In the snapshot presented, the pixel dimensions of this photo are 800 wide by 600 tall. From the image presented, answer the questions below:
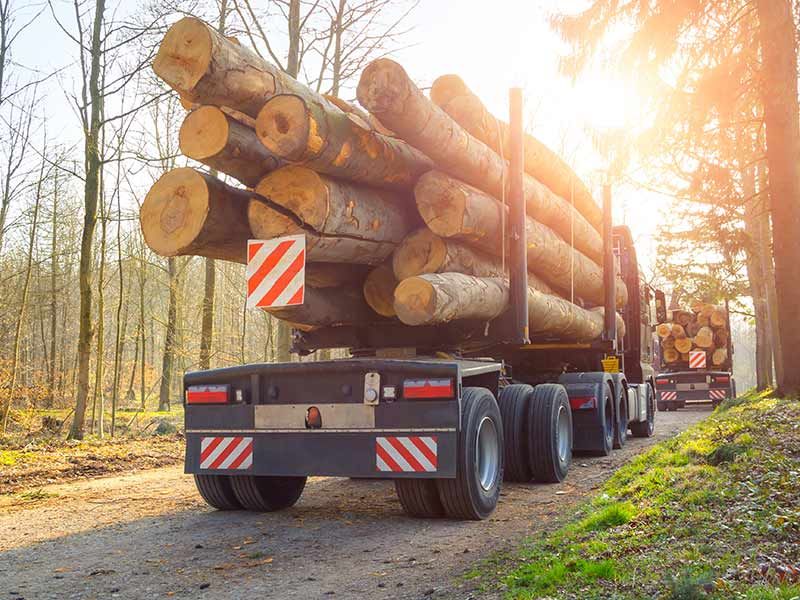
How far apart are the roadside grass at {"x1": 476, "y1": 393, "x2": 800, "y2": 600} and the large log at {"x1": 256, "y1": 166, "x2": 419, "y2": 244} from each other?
2.85m

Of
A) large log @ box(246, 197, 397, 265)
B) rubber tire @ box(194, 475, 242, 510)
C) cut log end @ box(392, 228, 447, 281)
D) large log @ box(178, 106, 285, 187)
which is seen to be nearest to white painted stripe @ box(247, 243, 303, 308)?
large log @ box(246, 197, 397, 265)

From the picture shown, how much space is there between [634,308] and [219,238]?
933 centimetres

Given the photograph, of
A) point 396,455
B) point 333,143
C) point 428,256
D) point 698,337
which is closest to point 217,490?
point 396,455

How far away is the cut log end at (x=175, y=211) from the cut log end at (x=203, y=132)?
0.20m

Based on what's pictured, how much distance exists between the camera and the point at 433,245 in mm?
6781

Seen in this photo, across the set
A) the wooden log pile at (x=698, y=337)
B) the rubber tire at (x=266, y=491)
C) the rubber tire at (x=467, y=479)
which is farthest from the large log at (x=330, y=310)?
the wooden log pile at (x=698, y=337)

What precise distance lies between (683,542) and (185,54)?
4410 mm

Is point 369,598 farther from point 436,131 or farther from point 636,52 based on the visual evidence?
point 636,52

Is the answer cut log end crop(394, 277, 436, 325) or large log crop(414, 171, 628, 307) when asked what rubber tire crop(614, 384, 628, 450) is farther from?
cut log end crop(394, 277, 436, 325)

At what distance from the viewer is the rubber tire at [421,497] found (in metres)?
5.87

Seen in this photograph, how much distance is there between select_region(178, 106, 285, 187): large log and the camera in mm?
5527

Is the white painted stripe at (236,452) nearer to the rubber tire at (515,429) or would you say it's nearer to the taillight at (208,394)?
the taillight at (208,394)

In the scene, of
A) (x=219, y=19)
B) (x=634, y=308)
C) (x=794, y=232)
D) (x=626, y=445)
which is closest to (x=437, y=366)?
(x=626, y=445)

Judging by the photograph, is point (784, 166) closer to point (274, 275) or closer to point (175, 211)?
point (274, 275)
